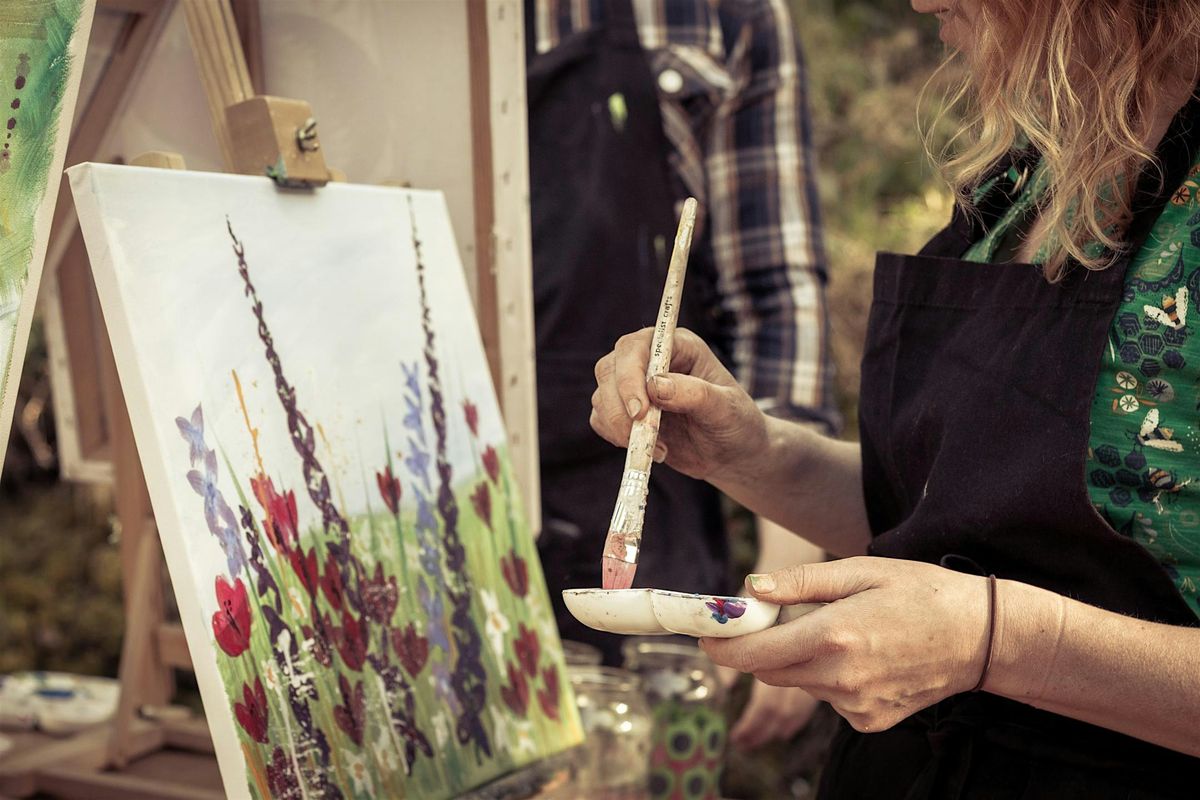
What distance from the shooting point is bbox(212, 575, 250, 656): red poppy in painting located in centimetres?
94

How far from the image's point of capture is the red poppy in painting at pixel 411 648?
1124mm

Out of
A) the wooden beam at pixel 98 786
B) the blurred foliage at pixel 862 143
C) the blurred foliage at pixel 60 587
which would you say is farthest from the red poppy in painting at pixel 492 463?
the blurred foliage at pixel 60 587

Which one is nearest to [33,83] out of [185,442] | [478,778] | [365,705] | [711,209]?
[185,442]

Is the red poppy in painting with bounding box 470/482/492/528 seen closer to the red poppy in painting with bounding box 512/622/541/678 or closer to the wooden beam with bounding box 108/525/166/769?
the red poppy in painting with bounding box 512/622/541/678

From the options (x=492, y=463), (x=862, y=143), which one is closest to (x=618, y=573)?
(x=492, y=463)

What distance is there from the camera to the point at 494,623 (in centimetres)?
125

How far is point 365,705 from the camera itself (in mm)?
1065

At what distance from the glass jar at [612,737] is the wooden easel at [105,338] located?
6.0 inches

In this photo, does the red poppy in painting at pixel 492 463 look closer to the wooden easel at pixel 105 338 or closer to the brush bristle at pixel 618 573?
the wooden easel at pixel 105 338

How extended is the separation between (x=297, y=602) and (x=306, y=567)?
4 centimetres

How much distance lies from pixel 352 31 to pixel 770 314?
84 centimetres

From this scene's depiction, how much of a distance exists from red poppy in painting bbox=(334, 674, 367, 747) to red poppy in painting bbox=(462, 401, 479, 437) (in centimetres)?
33

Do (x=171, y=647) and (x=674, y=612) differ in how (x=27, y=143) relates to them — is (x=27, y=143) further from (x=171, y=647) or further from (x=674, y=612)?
(x=171, y=647)

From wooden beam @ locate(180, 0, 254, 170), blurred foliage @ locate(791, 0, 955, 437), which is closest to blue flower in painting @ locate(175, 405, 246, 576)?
wooden beam @ locate(180, 0, 254, 170)
